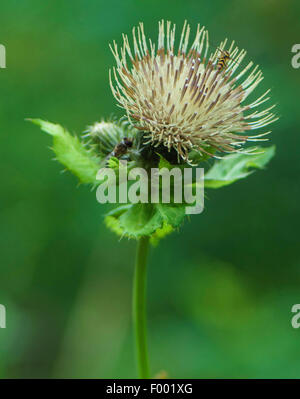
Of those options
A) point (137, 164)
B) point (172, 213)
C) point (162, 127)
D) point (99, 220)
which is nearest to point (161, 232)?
point (172, 213)

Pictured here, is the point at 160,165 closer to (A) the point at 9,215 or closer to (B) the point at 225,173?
(B) the point at 225,173

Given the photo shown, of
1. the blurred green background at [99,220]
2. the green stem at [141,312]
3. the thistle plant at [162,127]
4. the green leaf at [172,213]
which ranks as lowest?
the green stem at [141,312]

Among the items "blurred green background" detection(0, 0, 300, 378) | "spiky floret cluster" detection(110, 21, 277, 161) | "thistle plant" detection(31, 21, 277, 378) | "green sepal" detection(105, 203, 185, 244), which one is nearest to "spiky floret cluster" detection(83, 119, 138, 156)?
"thistle plant" detection(31, 21, 277, 378)

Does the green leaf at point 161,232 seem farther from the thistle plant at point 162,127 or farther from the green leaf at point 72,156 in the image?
the green leaf at point 72,156

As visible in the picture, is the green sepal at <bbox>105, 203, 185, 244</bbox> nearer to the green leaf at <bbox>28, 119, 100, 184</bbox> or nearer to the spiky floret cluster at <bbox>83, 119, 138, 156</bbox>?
the green leaf at <bbox>28, 119, 100, 184</bbox>

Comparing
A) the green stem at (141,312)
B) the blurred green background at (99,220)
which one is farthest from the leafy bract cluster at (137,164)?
the blurred green background at (99,220)
